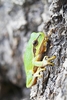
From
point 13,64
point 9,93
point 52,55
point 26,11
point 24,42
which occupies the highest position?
point 26,11

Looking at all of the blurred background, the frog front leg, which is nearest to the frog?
the frog front leg

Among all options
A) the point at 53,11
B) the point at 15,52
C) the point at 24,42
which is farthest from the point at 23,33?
the point at 53,11

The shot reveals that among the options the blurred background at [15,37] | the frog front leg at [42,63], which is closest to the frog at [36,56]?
the frog front leg at [42,63]

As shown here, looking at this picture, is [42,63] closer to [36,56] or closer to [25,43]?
[36,56]

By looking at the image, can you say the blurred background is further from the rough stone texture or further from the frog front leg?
the frog front leg

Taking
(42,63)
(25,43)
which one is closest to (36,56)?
(42,63)

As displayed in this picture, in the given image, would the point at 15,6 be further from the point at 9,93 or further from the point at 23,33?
the point at 9,93

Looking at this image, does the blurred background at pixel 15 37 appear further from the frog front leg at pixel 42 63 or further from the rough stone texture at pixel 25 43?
the frog front leg at pixel 42 63

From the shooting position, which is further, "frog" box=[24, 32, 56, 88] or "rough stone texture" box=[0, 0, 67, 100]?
"frog" box=[24, 32, 56, 88]
